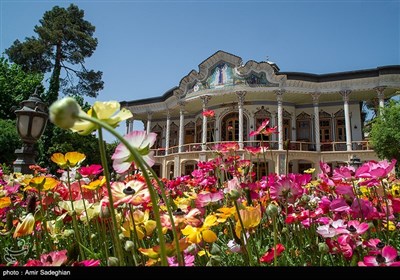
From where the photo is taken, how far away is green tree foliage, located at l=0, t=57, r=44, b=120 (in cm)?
1289

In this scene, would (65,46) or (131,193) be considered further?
(65,46)

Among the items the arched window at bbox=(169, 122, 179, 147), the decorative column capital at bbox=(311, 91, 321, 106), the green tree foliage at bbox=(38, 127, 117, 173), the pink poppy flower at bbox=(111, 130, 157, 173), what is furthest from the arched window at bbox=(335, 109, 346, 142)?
the pink poppy flower at bbox=(111, 130, 157, 173)

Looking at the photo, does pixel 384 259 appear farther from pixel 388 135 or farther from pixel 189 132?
pixel 189 132

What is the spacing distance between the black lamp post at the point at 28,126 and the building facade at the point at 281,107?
1235cm

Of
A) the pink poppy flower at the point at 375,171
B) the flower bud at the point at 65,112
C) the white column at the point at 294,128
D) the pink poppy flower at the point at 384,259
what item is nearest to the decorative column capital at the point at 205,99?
the white column at the point at 294,128

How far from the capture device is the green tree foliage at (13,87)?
12891 millimetres

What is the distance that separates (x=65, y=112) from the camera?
42 centimetres

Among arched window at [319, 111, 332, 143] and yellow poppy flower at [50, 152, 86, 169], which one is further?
arched window at [319, 111, 332, 143]

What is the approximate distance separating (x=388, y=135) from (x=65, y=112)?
13.4 metres

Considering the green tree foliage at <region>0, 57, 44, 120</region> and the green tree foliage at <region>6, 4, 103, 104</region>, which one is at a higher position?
the green tree foliage at <region>0, 57, 44, 120</region>

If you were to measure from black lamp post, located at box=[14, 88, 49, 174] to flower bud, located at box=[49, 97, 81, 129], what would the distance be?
3825 millimetres

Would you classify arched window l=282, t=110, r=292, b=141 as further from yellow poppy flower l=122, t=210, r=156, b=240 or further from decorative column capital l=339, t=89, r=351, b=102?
yellow poppy flower l=122, t=210, r=156, b=240

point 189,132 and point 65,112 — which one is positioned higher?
point 189,132

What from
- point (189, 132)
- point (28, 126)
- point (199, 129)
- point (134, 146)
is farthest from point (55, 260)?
point (189, 132)
